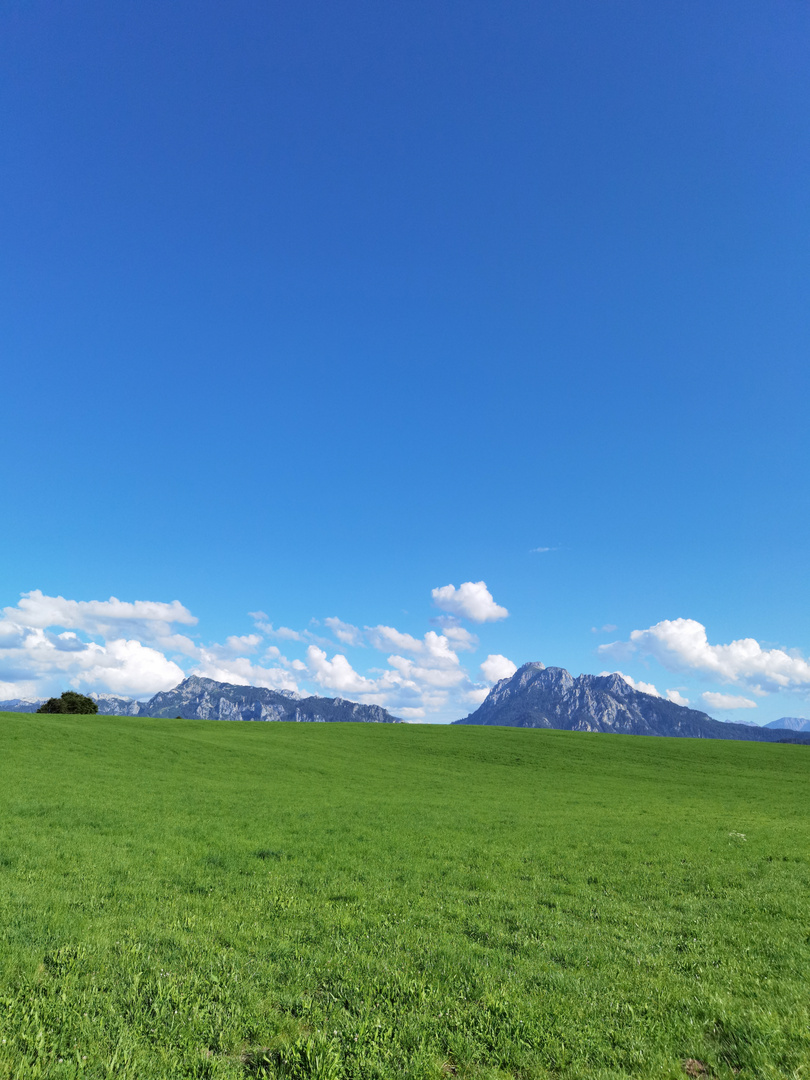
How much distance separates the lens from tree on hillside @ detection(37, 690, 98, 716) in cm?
11206

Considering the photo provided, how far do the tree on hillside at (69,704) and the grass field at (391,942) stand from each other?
319 feet

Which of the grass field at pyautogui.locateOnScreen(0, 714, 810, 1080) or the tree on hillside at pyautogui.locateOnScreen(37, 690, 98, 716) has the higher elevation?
the grass field at pyautogui.locateOnScreen(0, 714, 810, 1080)

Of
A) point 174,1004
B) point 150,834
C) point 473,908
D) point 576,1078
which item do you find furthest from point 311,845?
point 576,1078

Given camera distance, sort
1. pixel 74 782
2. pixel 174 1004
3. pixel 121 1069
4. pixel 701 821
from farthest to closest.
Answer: pixel 74 782 → pixel 701 821 → pixel 174 1004 → pixel 121 1069

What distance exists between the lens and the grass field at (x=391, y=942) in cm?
840

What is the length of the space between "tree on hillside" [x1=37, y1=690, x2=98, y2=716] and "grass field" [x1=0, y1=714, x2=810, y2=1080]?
97.3 metres

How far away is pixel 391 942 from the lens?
12.6 m

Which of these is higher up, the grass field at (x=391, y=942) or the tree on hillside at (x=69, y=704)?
the grass field at (x=391, y=942)

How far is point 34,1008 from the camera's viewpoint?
356 inches

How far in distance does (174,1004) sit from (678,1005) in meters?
9.61

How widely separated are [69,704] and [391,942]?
127743 millimetres

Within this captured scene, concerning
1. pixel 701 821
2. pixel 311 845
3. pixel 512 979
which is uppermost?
pixel 512 979

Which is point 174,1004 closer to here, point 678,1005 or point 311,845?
point 678,1005

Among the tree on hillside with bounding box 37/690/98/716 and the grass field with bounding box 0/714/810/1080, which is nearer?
the grass field with bounding box 0/714/810/1080
